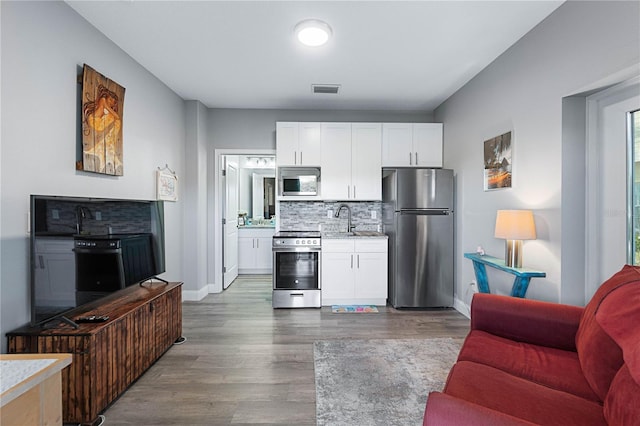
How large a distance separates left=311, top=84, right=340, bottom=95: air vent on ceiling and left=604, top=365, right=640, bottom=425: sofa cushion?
3375 millimetres

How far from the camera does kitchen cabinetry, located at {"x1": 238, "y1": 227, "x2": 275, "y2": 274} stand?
5.76 metres

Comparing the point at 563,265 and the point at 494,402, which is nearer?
the point at 494,402

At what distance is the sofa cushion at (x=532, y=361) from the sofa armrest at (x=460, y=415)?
655 mm

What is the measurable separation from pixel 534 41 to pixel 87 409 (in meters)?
4.04

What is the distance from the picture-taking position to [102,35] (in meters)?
2.49

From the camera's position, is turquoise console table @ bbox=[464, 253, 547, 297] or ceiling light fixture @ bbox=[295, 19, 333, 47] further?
ceiling light fixture @ bbox=[295, 19, 333, 47]

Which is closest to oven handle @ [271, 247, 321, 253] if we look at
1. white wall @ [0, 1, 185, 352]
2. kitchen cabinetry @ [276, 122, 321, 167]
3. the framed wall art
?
kitchen cabinetry @ [276, 122, 321, 167]

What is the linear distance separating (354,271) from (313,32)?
272 centimetres

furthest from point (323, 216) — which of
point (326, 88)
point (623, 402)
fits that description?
point (623, 402)

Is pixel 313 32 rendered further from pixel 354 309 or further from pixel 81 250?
pixel 354 309

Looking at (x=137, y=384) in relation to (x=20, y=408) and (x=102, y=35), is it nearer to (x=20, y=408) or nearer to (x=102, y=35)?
(x=20, y=408)

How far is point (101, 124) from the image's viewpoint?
2387 mm

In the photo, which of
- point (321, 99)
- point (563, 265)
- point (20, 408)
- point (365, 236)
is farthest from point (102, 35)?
point (563, 265)

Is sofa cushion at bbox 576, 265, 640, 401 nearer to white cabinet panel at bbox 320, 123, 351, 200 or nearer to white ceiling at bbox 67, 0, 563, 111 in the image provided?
white ceiling at bbox 67, 0, 563, 111
